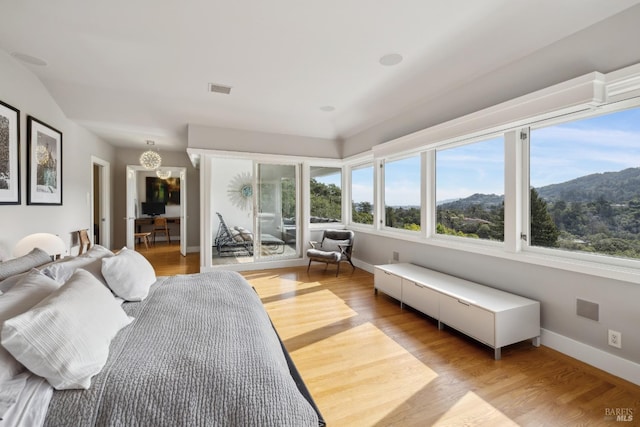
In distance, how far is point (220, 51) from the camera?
108 inches

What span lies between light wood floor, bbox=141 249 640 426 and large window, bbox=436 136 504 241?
1.19 m

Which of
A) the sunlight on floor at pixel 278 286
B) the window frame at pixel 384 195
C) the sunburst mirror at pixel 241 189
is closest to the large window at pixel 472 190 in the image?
the window frame at pixel 384 195

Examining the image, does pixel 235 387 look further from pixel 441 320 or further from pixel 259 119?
pixel 259 119

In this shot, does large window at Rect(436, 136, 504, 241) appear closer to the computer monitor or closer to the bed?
the bed

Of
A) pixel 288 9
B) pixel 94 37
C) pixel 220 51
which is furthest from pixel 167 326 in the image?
pixel 94 37

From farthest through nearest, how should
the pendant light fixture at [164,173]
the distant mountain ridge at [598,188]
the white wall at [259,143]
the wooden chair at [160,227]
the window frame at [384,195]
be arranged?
the wooden chair at [160,227] → the pendant light fixture at [164,173] → the white wall at [259,143] → the window frame at [384,195] → the distant mountain ridge at [598,188]

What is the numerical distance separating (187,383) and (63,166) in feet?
15.4

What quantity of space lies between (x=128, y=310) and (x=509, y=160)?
3.43 metres

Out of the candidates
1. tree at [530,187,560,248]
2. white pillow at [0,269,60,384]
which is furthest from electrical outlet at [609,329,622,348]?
white pillow at [0,269,60,384]

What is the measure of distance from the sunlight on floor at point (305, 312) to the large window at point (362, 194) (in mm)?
1973

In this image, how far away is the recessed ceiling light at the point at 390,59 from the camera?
2.80 m

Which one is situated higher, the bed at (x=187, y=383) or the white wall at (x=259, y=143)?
the white wall at (x=259, y=143)

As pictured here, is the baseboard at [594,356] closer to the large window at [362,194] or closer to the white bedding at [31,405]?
the large window at [362,194]

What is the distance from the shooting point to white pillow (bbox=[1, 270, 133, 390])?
3.27 ft
